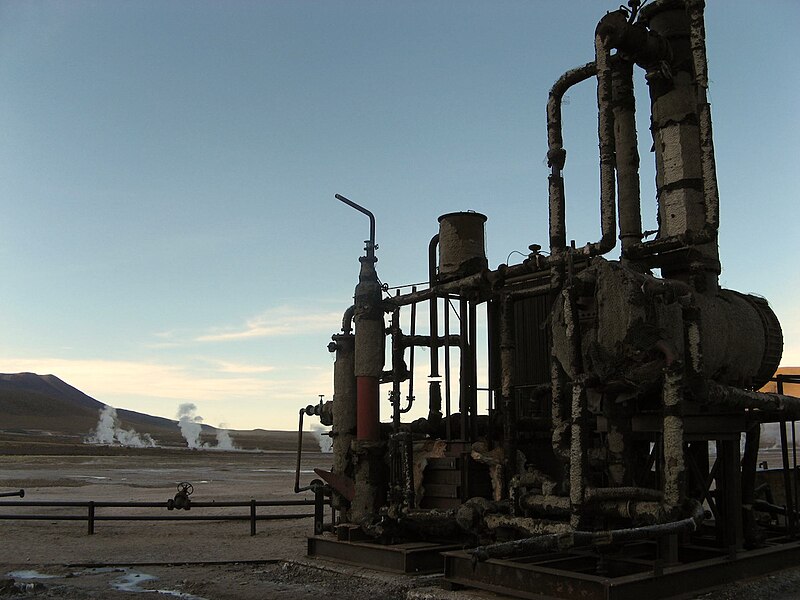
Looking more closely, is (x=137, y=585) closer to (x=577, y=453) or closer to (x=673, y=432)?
(x=577, y=453)

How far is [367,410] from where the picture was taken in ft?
44.4

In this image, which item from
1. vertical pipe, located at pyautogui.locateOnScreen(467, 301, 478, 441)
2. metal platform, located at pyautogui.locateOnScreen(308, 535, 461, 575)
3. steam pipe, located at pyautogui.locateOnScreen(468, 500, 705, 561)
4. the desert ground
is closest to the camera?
steam pipe, located at pyautogui.locateOnScreen(468, 500, 705, 561)

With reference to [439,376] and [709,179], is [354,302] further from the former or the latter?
[709,179]

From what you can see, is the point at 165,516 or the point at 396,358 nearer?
the point at 396,358

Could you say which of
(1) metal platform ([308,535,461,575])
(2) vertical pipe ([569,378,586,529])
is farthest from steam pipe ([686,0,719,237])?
(1) metal platform ([308,535,461,575])

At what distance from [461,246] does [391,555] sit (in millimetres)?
5044

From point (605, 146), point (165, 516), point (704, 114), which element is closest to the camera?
point (605, 146)

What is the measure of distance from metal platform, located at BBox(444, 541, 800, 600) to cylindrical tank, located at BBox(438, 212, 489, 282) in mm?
4789

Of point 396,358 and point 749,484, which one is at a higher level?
point 396,358

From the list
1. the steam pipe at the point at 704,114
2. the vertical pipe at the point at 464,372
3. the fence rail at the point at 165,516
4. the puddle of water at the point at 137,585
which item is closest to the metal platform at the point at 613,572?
the vertical pipe at the point at 464,372

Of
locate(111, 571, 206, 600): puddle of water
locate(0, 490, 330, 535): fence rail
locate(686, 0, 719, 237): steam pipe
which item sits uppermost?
locate(686, 0, 719, 237): steam pipe

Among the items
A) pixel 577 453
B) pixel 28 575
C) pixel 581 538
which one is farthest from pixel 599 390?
pixel 28 575

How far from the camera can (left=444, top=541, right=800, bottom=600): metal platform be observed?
887cm

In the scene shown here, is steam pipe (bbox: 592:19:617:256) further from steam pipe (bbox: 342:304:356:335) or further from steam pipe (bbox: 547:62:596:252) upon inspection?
steam pipe (bbox: 342:304:356:335)
